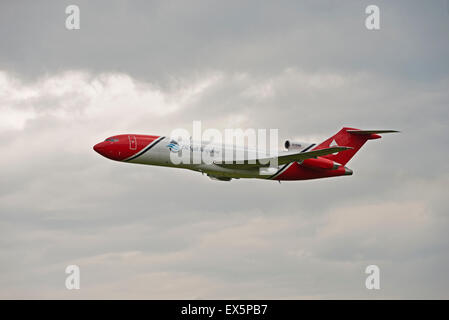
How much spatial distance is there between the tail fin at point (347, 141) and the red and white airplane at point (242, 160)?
0.33ft

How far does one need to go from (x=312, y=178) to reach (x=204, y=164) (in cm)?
1192

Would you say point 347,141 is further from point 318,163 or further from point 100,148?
point 100,148

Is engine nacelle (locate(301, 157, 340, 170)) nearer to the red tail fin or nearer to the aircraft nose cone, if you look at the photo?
the red tail fin

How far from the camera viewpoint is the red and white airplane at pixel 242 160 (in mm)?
60812

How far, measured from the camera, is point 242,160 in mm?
62125

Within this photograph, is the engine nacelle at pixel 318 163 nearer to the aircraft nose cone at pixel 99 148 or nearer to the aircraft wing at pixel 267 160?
the aircraft wing at pixel 267 160

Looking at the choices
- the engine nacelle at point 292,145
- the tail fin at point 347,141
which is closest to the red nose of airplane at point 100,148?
the engine nacelle at point 292,145

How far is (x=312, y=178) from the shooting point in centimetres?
6781

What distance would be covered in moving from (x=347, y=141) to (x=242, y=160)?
521 inches

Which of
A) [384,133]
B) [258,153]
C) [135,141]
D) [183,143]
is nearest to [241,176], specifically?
[258,153]

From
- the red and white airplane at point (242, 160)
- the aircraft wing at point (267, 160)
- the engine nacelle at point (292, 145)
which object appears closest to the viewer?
the red and white airplane at point (242, 160)

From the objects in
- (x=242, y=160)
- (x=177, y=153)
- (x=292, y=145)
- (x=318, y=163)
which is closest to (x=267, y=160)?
(x=242, y=160)

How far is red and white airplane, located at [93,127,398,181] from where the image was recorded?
200 ft

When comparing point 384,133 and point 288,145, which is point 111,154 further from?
point 384,133
